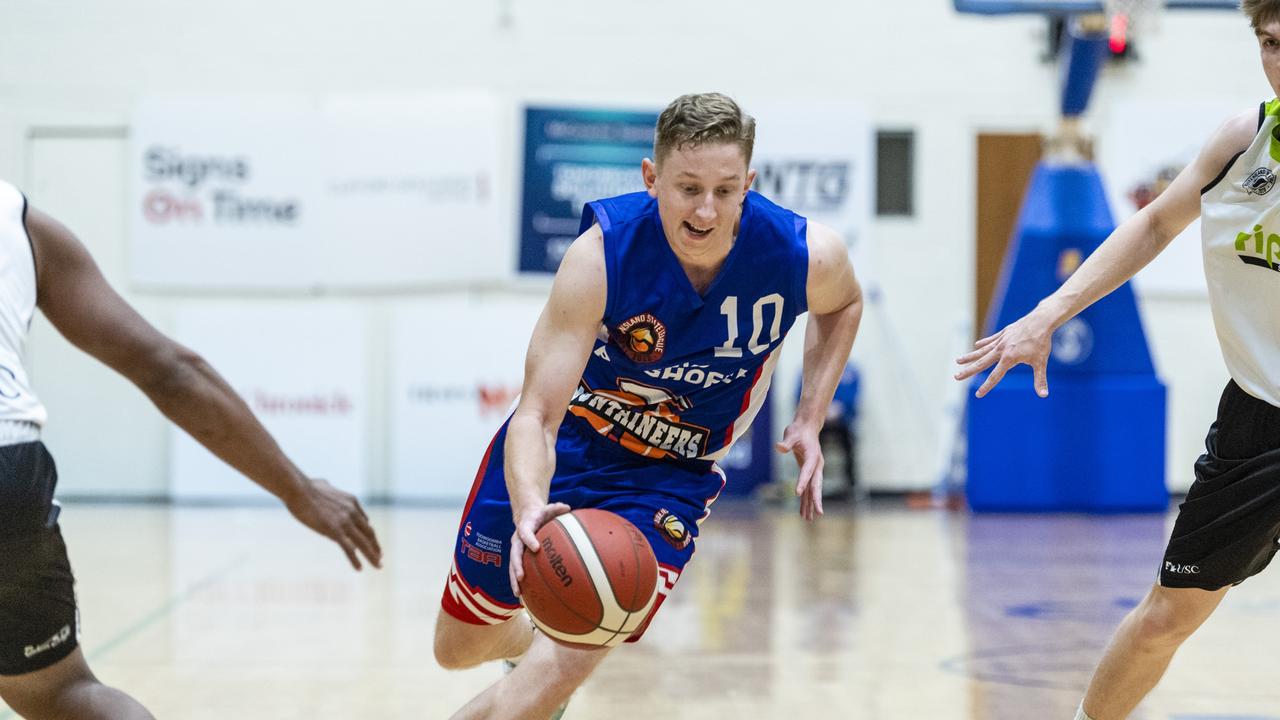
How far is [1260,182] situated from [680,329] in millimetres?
1358

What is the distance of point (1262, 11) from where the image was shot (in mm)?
3066

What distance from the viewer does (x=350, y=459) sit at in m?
12.5

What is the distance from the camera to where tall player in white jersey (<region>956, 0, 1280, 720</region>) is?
3.30m

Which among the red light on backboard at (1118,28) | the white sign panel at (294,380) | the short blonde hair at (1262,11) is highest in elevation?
the red light on backboard at (1118,28)

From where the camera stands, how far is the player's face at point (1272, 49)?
304 cm

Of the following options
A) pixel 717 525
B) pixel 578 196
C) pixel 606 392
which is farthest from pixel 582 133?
pixel 606 392

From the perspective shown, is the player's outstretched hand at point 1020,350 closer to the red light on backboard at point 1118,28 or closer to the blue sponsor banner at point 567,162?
the red light on backboard at point 1118,28

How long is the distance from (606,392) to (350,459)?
926 cm

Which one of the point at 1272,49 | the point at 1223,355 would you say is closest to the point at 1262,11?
the point at 1272,49

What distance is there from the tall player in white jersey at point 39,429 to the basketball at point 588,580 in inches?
30.7

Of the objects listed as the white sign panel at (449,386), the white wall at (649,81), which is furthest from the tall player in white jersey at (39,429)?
the white wall at (649,81)

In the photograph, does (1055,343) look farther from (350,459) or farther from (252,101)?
(252,101)

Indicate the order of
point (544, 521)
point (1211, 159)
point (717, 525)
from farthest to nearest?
point (717, 525)
point (1211, 159)
point (544, 521)

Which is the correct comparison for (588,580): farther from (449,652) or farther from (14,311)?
(14,311)
